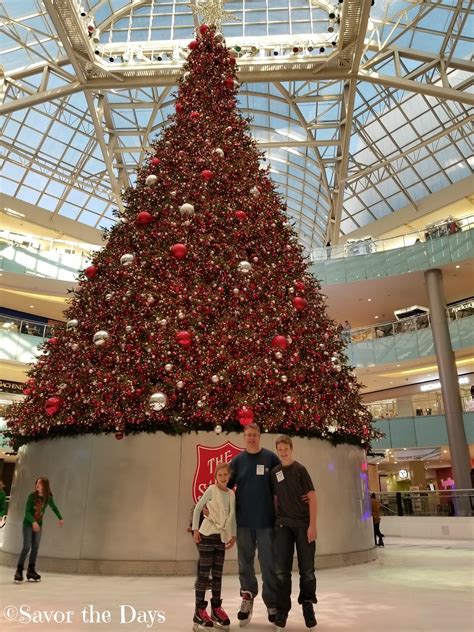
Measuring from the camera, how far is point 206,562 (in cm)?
418

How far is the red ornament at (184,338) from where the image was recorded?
7684mm

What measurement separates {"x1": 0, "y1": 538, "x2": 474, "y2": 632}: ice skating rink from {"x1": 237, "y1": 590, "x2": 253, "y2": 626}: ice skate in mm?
105

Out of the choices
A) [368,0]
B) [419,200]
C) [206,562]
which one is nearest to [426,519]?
[206,562]

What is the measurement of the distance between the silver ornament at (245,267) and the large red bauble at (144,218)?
76.4 inches

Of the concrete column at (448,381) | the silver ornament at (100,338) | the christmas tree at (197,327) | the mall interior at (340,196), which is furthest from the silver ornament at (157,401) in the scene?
the concrete column at (448,381)

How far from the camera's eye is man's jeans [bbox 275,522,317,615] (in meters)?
4.03

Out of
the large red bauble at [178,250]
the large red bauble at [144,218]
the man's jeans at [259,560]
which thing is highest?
the large red bauble at [144,218]

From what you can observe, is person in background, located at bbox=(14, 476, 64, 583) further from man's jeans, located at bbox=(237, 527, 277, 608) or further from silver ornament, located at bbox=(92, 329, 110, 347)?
man's jeans, located at bbox=(237, 527, 277, 608)

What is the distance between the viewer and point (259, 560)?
4320 mm

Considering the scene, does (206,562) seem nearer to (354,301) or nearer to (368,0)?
(368,0)

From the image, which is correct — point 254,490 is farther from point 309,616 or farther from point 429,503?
point 429,503

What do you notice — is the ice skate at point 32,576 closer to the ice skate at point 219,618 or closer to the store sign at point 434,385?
the ice skate at point 219,618

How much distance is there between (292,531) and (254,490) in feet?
1.55

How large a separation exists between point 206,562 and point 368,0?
1962cm
